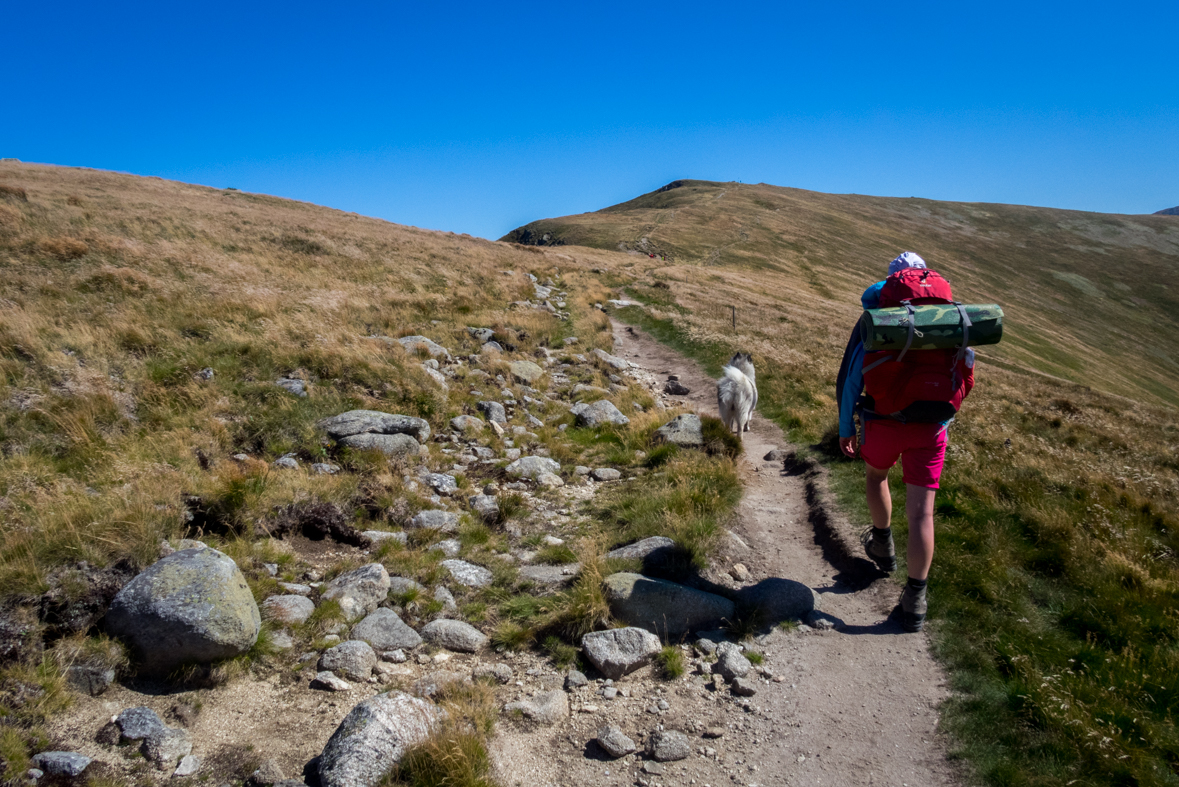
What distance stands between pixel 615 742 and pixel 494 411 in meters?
7.06

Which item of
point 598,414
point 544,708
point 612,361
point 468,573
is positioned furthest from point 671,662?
point 612,361

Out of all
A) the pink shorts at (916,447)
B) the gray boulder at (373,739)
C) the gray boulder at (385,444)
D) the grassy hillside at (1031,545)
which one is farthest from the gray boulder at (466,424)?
the pink shorts at (916,447)

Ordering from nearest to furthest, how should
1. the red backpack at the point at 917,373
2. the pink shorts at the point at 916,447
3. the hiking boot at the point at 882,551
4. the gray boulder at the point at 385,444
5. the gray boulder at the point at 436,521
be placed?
the red backpack at the point at 917,373
the pink shorts at the point at 916,447
the hiking boot at the point at 882,551
the gray boulder at the point at 436,521
the gray boulder at the point at 385,444

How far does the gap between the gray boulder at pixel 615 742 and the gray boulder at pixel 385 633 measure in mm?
1784

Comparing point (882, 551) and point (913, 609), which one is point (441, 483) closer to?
point (882, 551)

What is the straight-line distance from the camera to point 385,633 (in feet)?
16.1

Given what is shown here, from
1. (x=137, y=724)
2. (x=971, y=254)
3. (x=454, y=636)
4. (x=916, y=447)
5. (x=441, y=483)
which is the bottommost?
(x=454, y=636)

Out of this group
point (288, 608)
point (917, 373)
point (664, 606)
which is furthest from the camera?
point (664, 606)

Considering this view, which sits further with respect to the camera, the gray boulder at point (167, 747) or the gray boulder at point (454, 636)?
the gray boulder at point (454, 636)

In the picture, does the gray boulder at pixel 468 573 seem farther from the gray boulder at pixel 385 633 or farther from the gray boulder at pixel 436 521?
the gray boulder at pixel 385 633

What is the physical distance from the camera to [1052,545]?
588 centimetres

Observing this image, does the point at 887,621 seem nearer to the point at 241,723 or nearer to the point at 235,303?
the point at 241,723

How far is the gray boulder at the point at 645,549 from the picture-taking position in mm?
6133

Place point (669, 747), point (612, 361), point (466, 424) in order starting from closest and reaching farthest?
point (669, 747) → point (466, 424) → point (612, 361)
